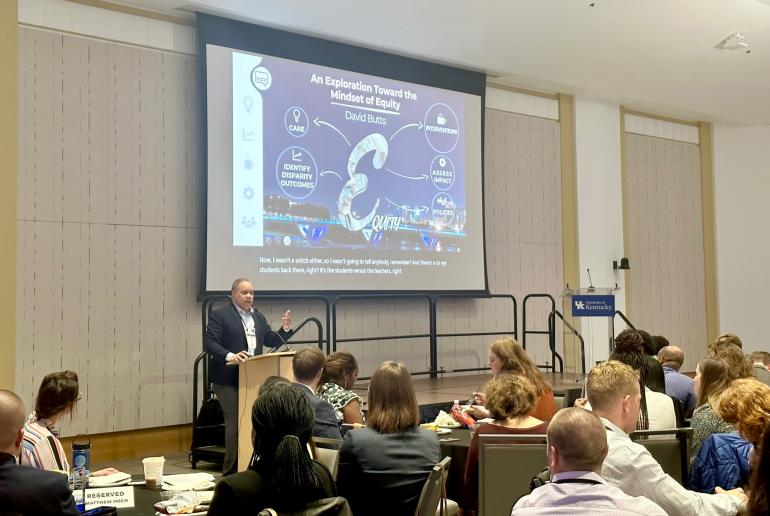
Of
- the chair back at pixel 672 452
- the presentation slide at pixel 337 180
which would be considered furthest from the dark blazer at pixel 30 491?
the presentation slide at pixel 337 180

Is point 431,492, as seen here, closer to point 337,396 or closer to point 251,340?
point 337,396

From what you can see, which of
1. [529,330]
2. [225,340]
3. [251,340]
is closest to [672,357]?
[251,340]

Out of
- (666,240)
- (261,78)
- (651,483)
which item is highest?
(261,78)

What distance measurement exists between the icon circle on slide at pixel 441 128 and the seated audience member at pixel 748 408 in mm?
6789

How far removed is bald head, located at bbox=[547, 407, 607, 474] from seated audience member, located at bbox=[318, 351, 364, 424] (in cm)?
227

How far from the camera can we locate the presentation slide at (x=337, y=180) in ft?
25.1

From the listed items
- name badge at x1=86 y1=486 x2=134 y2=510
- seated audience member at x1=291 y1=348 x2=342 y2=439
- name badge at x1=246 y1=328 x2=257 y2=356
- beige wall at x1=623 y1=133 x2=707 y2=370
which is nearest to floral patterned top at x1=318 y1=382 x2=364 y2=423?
seated audience member at x1=291 y1=348 x2=342 y2=439

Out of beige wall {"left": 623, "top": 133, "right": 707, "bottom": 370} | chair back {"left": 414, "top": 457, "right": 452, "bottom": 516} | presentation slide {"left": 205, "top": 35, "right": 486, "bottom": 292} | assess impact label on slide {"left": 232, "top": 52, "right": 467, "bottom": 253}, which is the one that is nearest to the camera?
chair back {"left": 414, "top": 457, "right": 452, "bottom": 516}

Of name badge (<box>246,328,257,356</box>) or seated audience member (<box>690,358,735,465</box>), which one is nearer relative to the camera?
seated audience member (<box>690,358,735,465</box>)

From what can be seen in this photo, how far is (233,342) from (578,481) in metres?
4.35

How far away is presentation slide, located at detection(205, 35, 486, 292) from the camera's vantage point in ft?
25.1

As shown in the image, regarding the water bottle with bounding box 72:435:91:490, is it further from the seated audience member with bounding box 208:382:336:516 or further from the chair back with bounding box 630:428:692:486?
the chair back with bounding box 630:428:692:486

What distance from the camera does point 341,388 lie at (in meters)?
4.46

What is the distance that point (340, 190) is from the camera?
8.45 meters
